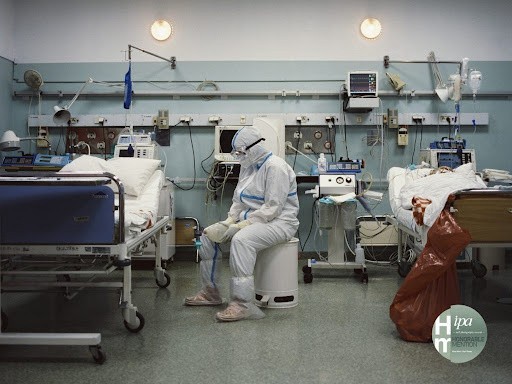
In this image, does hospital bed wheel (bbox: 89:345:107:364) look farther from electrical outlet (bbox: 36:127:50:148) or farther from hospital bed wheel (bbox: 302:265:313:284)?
electrical outlet (bbox: 36:127:50:148)

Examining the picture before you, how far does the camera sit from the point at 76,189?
251 cm

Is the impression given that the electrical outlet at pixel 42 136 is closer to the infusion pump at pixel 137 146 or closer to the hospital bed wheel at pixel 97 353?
the infusion pump at pixel 137 146

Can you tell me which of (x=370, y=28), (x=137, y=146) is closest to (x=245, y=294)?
(x=137, y=146)

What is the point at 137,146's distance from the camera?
4902 mm

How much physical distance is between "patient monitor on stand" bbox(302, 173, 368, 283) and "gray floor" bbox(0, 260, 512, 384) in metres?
0.45

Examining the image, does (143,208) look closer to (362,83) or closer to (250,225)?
(250,225)

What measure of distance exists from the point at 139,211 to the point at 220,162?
A: 6.32ft

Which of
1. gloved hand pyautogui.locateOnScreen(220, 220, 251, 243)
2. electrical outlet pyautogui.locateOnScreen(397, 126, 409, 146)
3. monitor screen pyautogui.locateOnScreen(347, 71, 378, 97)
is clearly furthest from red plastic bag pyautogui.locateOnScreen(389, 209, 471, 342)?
electrical outlet pyautogui.locateOnScreen(397, 126, 409, 146)

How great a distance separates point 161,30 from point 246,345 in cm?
407

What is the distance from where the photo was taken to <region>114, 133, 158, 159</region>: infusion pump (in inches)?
191

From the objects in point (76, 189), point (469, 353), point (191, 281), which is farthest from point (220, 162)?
point (469, 353)

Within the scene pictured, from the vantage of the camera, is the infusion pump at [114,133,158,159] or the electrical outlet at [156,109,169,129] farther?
the electrical outlet at [156,109,169,129]

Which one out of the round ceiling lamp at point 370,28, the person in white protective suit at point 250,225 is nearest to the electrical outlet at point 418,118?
the round ceiling lamp at point 370,28

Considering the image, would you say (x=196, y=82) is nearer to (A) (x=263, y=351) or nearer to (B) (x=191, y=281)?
(B) (x=191, y=281)
